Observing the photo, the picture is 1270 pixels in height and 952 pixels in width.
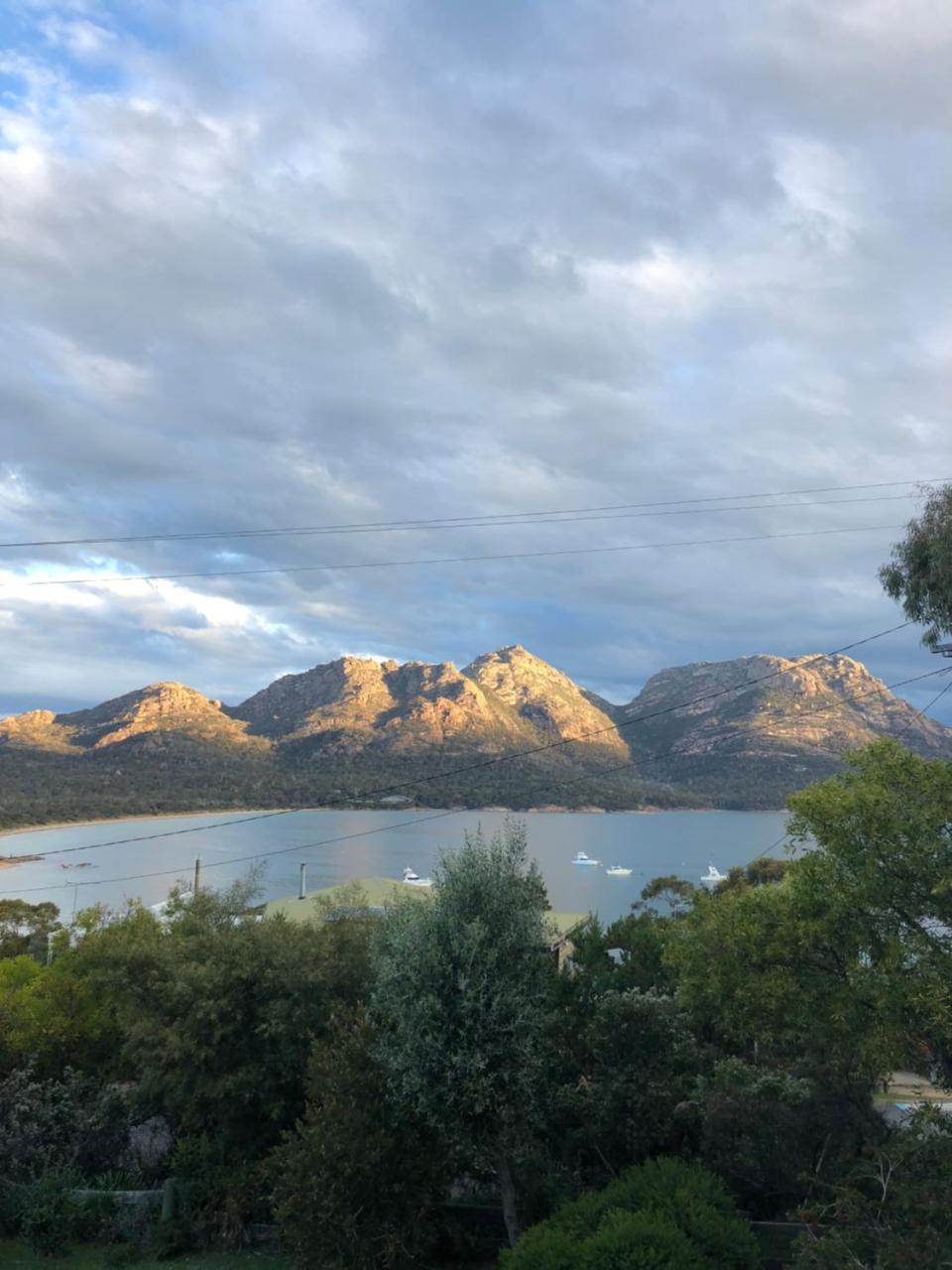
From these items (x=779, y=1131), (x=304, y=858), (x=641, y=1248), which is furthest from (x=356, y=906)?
(x=304, y=858)

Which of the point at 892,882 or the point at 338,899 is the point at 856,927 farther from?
the point at 338,899

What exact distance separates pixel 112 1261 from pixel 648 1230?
1169cm

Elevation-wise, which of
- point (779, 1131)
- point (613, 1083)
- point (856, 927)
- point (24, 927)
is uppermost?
point (856, 927)

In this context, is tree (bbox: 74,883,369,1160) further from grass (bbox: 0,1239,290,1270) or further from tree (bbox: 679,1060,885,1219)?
tree (bbox: 679,1060,885,1219)

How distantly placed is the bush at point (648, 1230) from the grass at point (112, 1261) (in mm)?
6708

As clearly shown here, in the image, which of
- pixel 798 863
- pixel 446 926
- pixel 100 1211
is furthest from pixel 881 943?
pixel 100 1211

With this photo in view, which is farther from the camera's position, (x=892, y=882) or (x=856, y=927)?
(x=856, y=927)

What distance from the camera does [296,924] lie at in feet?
78.0

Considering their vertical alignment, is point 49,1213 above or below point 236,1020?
below

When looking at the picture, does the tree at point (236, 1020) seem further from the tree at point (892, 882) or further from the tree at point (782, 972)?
the tree at point (892, 882)

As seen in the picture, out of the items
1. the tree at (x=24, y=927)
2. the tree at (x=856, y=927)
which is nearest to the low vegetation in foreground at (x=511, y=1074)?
the tree at (x=856, y=927)

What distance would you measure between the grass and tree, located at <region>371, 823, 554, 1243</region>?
475 centimetres

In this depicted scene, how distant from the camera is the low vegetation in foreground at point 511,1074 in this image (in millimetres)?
11992

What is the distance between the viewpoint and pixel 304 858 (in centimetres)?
14375
